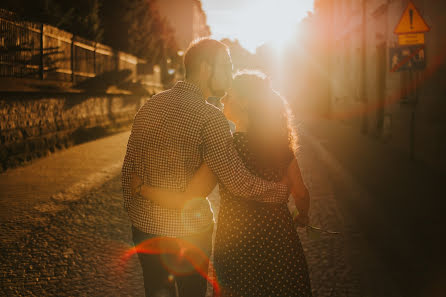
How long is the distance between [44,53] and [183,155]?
1138 centimetres

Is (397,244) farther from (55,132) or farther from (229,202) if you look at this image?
(55,132)

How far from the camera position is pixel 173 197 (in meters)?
2.07

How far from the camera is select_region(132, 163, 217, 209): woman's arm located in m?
2.07

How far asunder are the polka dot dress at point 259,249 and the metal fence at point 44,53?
30.5ft

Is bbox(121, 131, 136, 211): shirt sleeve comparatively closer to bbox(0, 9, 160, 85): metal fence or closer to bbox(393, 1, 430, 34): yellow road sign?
bbox(393, 1, 430, 34): yellow road sign

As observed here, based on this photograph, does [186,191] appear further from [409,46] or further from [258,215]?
[409,46]

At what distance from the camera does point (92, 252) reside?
439cm

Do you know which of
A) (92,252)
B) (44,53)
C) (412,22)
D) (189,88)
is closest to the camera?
(189,88)

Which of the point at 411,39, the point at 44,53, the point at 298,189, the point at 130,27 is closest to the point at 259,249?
the point at 298,189

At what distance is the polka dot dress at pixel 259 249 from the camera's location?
2.16 m

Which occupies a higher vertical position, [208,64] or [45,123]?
[208,64]

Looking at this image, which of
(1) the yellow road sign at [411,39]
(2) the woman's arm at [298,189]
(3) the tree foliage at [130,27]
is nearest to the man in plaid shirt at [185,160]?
(2) the woman's arm at [298,189]

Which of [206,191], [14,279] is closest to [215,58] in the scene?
[206,191]

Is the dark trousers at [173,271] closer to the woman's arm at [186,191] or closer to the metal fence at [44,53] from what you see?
the woman's arm at [186,191]
